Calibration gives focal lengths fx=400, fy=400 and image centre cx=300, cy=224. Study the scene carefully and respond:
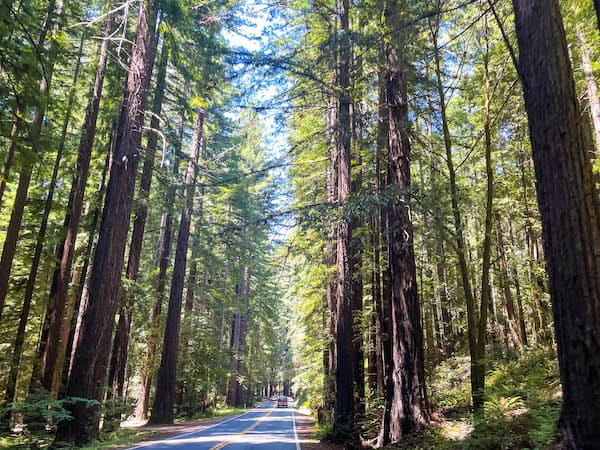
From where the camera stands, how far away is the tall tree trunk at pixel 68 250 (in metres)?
11.9

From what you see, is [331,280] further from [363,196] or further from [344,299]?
[363,196]

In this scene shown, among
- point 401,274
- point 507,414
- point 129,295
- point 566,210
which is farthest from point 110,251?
point 566,210

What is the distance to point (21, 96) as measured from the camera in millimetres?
7234

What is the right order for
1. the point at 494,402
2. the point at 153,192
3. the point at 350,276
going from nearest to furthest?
1. the point at 494,402
2. the point at 350,276
3. the point at 153,192

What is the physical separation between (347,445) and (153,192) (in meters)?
16.2

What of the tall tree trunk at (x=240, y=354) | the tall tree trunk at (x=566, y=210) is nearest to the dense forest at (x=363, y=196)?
the tall tree trunk at (x=566, y=210)

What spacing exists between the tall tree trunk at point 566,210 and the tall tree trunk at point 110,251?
9378 mm

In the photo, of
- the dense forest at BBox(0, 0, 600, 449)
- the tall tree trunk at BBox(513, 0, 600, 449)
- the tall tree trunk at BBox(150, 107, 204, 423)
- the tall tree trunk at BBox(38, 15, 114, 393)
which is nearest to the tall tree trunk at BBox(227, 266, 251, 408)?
the tall tree trunk at BBox(150, 107, 204, 423)

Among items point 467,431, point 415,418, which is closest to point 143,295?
point 415,418

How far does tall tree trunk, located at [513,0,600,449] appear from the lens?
3.53 metres

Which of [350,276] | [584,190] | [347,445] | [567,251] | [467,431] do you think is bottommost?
[347,445]

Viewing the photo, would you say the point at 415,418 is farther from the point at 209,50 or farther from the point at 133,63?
the point at 133,63

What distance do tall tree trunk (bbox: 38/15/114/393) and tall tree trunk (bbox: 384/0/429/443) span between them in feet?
27.7

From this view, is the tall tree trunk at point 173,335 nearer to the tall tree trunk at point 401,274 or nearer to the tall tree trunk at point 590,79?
the tall tree trunk at point 401,274
